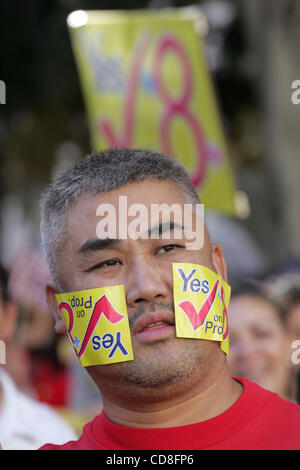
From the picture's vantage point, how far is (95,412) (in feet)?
16.5

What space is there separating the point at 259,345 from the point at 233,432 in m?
2.04

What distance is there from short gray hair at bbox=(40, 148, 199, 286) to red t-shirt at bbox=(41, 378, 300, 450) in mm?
551

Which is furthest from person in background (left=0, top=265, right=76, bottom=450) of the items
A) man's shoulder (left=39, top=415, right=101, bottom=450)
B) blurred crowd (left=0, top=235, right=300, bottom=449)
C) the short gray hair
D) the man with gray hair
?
the short gray hair

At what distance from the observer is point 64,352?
6086mm

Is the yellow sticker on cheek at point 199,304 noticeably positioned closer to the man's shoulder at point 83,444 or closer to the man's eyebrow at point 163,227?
the man's eyebrow at point 163,227

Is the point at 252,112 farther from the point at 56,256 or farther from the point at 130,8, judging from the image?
the point at 56,256

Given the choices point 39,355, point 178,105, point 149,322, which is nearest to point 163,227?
point 149,322

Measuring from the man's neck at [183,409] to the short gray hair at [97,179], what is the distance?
51cm

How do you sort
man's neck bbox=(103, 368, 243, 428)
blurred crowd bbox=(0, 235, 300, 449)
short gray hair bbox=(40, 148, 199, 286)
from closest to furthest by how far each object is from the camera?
man's neck bbox=(103, 368, 243, 428)
short gray hair bbox=(40, 148, 199, 286)
blurred crowd bbox=(0, 235, 300, 449)

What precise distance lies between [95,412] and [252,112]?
6.41m

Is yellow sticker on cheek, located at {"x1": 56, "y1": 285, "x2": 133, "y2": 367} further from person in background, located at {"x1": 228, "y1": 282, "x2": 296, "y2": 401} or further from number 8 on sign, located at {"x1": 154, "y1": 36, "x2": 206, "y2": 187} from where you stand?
number 8 on sign, located at {"x1": 154, "y1": 36, "x2": 206, "y2": 187}

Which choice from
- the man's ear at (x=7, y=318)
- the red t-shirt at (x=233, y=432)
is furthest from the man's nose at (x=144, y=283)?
the man's ear at (x=7, y=318)

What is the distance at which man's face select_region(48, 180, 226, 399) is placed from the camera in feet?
7.43

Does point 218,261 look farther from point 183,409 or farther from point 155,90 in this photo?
point 155,90
